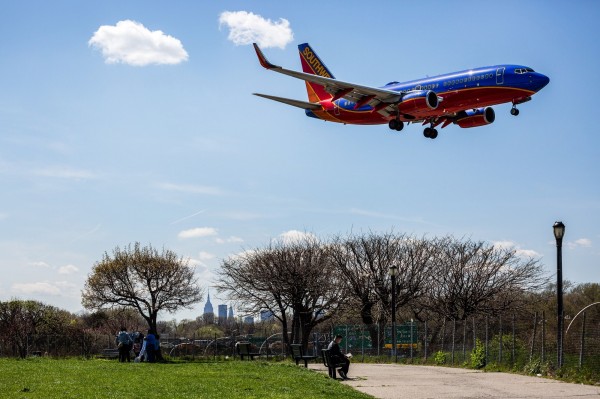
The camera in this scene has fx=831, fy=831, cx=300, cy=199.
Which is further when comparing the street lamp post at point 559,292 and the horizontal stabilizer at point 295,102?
the horizontal stabilizer at point 295,102

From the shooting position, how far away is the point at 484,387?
19359 millimetres

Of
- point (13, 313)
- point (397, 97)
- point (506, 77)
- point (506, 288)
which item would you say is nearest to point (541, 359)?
point (506, 77)

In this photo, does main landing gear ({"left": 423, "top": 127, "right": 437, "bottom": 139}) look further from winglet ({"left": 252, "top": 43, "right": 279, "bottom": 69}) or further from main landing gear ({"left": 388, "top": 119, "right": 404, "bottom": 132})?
winglet ({"left": 252, "top": 43, "right": 279, "bottom": 69})

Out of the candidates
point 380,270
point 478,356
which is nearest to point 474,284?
point 380,270

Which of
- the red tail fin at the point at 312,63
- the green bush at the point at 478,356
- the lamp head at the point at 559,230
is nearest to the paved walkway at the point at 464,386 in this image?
the green bush at the point at 478,356

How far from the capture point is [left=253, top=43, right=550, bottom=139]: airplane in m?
37.4

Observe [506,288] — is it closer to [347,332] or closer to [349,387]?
[347,332]

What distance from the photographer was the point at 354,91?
132 feet

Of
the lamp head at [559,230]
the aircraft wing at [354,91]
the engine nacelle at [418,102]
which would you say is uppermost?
the aircraft wing at [354,91]

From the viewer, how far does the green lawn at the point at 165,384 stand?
1644 cm

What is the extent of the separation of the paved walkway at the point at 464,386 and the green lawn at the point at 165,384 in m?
1.00

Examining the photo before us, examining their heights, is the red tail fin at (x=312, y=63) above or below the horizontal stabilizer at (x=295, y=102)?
above

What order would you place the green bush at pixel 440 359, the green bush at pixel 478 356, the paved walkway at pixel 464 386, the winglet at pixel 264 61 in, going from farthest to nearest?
the winglet at pixel 264 61
the green bush at pixel 440 359
the green bush at pixel 478 356
the paved walkway at pixel 464 386

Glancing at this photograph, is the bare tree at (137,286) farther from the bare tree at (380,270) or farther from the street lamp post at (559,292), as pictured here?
the street lamp post at (559,292)
